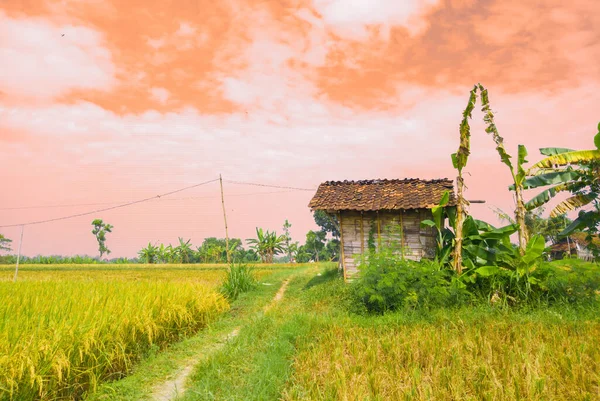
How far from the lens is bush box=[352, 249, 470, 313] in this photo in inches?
336

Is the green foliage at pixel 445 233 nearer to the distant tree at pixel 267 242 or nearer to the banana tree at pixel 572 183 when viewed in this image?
the banana tree at pixel 572 183

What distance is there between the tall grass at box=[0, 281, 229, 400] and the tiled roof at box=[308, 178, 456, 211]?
7.09 metres

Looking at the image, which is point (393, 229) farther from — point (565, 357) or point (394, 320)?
point (565, 357)

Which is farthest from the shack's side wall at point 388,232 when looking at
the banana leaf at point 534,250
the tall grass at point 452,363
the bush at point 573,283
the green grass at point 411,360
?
the tall grass at point 452,363

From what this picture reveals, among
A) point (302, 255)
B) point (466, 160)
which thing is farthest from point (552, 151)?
point (302, 255)

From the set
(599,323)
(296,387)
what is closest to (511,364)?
(296,387)

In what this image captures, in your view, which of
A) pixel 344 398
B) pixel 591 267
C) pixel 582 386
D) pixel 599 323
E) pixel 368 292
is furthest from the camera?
pixel 591 267

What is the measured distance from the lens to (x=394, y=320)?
25.0 feet

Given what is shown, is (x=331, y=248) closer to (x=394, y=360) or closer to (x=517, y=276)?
(x=517, y=276)

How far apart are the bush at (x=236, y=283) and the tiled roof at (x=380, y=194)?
370 cm

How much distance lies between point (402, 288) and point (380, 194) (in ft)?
19.7

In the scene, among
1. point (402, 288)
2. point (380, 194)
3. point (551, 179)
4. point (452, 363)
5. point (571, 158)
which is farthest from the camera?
point (380, 194)

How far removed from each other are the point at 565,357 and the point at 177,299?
295 inches

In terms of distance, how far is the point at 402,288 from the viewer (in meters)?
8.59
